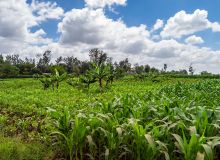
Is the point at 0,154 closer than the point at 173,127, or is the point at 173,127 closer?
the point at 173,127

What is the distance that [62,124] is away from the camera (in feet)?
16.9

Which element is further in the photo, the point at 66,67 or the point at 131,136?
the point at 66,67

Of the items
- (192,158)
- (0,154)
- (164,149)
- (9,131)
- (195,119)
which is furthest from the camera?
(9,131)

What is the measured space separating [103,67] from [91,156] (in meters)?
16.5

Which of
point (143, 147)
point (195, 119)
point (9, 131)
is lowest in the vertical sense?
point (9, 131)

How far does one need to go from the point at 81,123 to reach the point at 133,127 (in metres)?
0.83

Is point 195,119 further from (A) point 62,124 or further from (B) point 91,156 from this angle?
(A) point 62,124

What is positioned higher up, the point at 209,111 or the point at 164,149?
the point at 209,111

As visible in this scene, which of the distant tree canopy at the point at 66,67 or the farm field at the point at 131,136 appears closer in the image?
the farm field at the point at 131,136

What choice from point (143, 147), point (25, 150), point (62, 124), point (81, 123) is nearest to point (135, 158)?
point (143, 147)

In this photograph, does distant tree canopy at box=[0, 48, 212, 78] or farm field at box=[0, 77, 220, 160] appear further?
distant tree canopy at box=[0, 48, 212, 78]

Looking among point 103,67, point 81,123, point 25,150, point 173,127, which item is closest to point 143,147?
point 173,127

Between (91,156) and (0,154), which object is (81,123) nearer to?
(91,156)

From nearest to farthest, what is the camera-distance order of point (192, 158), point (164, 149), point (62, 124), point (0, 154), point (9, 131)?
1. point (192, 158)
2. point (164, 149)
3. point (62, 124)
4. point (0, 154)
5. point (9, 131)
